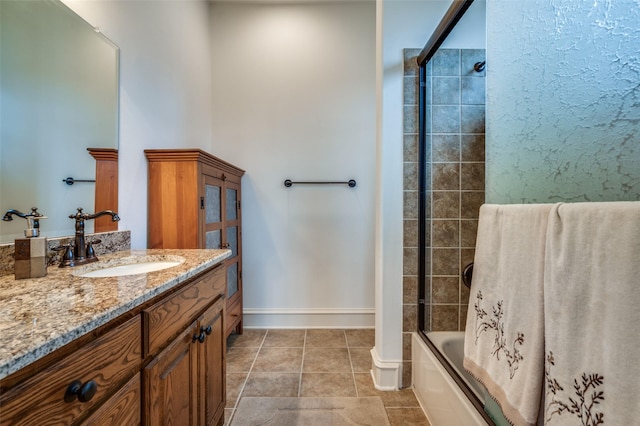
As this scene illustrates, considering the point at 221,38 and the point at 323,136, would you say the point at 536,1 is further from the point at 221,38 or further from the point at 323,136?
the point at 221,38

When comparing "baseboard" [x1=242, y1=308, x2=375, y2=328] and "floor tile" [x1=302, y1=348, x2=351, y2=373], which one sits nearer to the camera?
"floor tile" [x1=302, y1=348, x2=351, y2=373]

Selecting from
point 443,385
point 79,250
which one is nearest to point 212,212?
point 79,250

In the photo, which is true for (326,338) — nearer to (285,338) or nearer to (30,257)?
(285,338)

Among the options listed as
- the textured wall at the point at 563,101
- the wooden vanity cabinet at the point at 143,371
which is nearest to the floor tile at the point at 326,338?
the wooden vanity cabinet at the point at 143,371

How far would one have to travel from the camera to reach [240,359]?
1.91 meters

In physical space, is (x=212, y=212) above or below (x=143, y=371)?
above

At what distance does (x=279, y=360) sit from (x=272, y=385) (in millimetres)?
273

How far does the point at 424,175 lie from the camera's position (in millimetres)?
1582

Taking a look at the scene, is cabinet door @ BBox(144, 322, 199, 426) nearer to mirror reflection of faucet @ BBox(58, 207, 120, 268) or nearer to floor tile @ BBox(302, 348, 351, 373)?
mirror reflection of faucet @ BBox(58, 207, 120, 268)

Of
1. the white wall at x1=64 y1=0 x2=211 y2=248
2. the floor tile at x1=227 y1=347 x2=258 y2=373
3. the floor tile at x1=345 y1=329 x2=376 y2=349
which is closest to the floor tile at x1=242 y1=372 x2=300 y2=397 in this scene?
the floor tile at x1=227 y1=347 x2=258 y2=373

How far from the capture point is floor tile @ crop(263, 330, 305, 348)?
212 cm

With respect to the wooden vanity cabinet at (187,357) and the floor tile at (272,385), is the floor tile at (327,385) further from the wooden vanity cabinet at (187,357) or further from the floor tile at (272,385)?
the wooden vanity cabinet at (187,357)

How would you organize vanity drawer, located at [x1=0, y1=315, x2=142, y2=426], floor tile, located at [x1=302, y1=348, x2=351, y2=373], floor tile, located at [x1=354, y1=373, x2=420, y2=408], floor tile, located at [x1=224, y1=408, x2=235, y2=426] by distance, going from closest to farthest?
vanity drawer, located at [x1=0, y1=315, x2=142, y2=426]
floor tile, located at [x1=224, y1=408, x2=235, y2=426]
floor tile, located at [x1=354, y1=373, x2=420, y2=408]
floor tile, located at [x1=302, y1=348, x2=351, y2=373]

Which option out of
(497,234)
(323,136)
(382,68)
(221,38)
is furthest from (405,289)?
(221,38)
